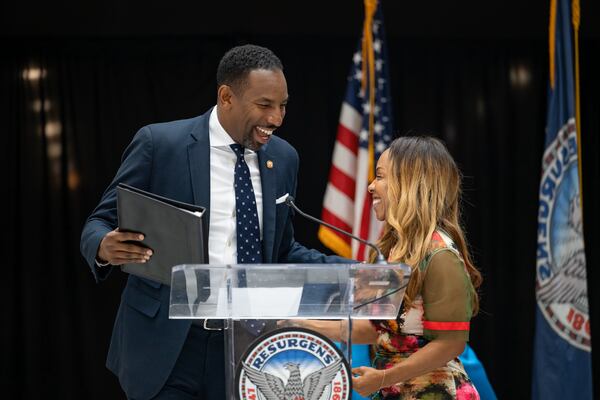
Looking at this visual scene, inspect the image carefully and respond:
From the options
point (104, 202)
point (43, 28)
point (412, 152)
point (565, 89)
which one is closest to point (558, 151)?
point (565, 89)

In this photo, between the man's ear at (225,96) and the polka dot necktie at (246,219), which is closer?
the polka dot necktie at (246,219)

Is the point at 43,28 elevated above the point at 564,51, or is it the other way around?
the point at 43,28

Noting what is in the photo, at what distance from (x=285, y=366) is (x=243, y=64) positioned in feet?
3.46

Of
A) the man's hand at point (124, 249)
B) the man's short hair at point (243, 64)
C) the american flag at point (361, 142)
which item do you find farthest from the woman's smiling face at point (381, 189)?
the american flag at point (361, 142)

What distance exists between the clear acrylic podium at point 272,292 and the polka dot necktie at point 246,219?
1.94 ft

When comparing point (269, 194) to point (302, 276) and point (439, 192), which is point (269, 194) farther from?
point (302, 276)

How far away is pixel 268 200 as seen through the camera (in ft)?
9.05

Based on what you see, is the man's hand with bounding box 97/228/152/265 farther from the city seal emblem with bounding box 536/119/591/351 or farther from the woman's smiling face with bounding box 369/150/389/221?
the city seal emblem with bounding box 536/119/591/351

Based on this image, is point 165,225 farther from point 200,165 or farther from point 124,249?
point 200,165

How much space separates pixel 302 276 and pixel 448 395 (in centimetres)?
63

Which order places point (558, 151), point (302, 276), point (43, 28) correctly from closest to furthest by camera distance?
point (302, 276) → point (558, 151) → point (43, 28)

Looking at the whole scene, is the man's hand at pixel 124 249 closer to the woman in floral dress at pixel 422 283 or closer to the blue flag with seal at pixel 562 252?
the woman in floral dress at pixel 422 283

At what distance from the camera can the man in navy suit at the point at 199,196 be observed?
2557 millimetres

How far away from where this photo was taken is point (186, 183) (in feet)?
8.82
